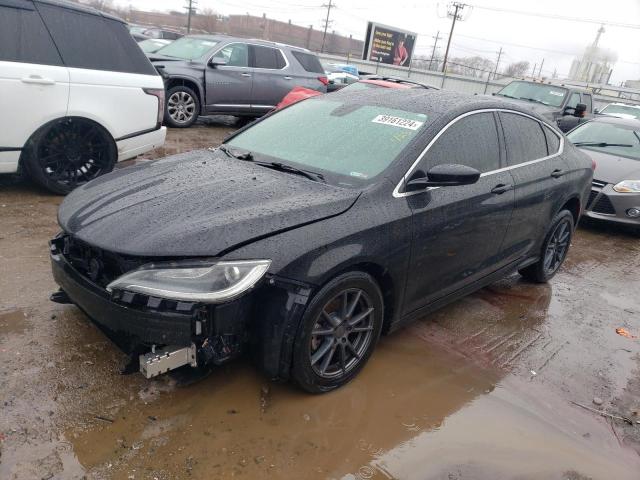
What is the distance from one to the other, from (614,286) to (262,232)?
14.3 feet

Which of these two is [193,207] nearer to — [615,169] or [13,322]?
[13,322]

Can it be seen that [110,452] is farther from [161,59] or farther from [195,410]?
[161,59]

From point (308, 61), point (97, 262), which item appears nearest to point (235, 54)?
point (308, 61)

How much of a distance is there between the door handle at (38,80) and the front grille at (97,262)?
9.45 ft

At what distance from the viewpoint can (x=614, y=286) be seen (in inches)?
209

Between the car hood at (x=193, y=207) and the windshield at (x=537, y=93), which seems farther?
the windshield at (x=537, y=93)

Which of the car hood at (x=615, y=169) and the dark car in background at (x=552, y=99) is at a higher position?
the dark car in background at (x=552, y=99)

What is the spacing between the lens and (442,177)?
3.05 metres

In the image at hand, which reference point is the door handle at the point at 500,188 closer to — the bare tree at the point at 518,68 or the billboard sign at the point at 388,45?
the billboard sign at the point at 388,45

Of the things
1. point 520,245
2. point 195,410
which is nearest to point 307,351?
point 195,410

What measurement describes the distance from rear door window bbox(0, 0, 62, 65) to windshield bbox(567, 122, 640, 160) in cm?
750

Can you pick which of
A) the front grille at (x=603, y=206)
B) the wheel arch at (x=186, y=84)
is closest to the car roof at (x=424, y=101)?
the front grille at (x=603, y=206)

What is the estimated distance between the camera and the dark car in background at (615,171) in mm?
6922

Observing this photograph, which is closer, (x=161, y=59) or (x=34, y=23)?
(x=34, y=23)
